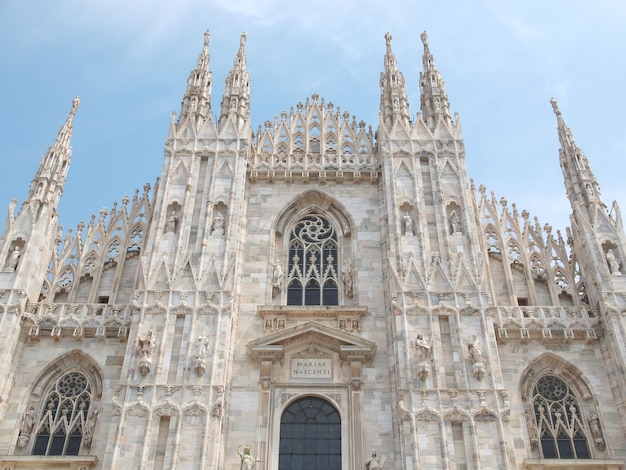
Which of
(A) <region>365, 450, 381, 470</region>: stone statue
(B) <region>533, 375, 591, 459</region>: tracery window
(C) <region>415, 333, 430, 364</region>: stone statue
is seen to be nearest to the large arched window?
(A) <region>365, 450, 381, 470</region>: stone statue

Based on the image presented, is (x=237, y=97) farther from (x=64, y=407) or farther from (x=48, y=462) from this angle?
(x=48, y=462)

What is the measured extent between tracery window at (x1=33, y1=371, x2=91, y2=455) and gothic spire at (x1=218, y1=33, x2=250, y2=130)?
8769 mm

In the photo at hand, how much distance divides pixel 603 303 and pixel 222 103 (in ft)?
41.8

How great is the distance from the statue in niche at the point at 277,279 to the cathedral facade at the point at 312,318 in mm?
60

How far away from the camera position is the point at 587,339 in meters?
17.2

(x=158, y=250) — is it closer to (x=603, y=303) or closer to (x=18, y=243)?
(x=18, y=243)

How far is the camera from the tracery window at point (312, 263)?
1864cm

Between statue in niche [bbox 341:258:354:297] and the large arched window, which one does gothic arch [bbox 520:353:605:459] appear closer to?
the large arched window

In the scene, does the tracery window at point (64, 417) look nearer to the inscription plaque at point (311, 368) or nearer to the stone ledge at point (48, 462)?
the stone ledge at point (48, 462)

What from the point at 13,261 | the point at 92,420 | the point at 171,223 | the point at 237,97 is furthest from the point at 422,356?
the point at 237,97

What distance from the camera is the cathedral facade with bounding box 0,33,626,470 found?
15.4 meters

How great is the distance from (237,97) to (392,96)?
498cm

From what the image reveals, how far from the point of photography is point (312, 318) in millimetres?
17766

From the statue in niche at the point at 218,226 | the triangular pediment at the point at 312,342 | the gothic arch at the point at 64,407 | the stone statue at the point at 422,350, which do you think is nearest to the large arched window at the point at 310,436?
the triangular pediment at the point at 312,342
